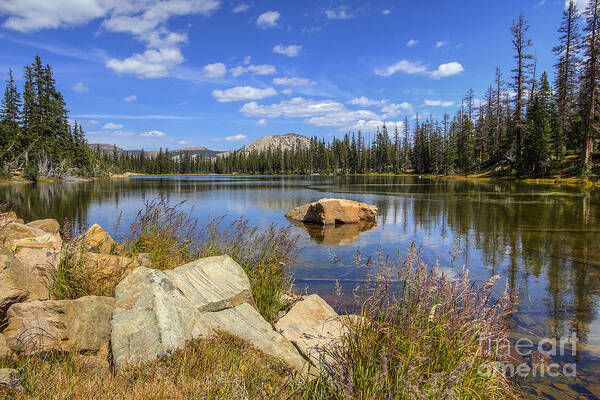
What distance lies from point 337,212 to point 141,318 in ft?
55.5

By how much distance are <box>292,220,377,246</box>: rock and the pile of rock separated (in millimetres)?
9709

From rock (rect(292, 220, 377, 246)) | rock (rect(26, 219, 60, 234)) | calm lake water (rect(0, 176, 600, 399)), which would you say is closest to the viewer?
calm lake water (rect(0, 176, 600, 399))

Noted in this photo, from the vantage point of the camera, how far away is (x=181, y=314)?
13.5 feet

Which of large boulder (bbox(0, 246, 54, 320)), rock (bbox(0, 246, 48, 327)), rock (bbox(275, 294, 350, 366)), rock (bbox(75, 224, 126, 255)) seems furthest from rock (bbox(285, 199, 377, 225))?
rock (bbox(0, 246, 48, 327))

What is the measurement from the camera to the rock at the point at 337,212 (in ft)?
65.7

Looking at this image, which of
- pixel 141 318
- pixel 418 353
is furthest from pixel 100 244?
pixel 418 353

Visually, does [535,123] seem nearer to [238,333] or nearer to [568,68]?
[568,68]

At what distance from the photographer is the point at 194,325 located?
4152 mm

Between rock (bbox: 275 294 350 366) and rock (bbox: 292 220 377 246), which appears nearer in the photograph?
rock (bbox: 275 294 350 366)

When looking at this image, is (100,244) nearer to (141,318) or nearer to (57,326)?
(57,326)

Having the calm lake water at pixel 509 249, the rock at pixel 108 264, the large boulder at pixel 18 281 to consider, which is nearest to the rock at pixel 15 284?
the large boulder at pixel 18 281

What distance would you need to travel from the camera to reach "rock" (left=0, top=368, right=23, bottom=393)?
2.88m

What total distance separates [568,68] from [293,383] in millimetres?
72397

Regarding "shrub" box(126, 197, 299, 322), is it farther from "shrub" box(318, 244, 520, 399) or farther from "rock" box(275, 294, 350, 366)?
"shrub" box(318, 244, 520, 399)
